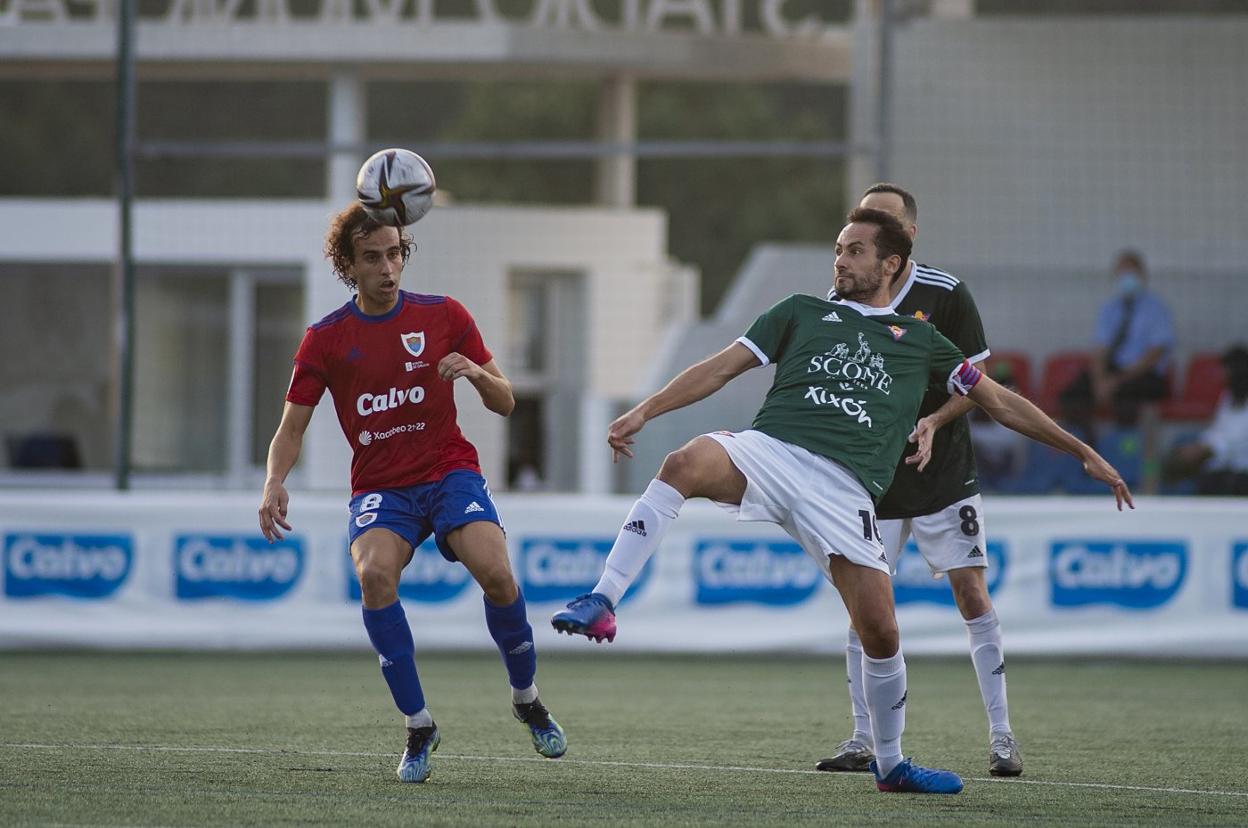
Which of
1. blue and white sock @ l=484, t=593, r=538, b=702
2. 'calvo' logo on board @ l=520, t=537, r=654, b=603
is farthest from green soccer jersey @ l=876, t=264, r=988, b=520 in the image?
'calvo' logo on board @ l=520, t=537, r=654, b=603

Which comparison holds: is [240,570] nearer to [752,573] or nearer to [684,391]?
[752,573]

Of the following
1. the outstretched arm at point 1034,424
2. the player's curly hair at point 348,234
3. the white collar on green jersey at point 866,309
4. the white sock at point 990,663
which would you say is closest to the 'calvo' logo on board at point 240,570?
the player's curly hair at point 348,234

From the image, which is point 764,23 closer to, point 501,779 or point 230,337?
point 230,337

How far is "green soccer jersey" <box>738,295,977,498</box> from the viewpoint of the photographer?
243 inches

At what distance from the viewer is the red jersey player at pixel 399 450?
20.7ft

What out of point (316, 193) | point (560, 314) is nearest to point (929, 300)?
point (560, 314)

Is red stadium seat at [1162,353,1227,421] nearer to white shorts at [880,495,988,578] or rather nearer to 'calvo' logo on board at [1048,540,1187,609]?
'calvo' logo on board at [1048,540,1187,609]

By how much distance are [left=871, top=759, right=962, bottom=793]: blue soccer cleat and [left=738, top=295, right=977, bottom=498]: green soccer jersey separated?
35.5 inches

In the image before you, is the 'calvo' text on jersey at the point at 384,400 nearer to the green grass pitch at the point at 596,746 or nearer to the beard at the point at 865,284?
the green grass pitch at the point at 596,746

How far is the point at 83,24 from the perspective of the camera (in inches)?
674

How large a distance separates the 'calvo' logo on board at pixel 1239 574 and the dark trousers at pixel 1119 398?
6.49 ft

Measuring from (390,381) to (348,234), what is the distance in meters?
0.52

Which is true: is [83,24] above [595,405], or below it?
above

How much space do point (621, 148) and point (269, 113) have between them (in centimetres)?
1805
